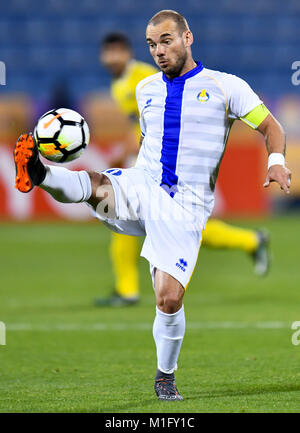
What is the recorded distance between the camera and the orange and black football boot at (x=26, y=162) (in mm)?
3814

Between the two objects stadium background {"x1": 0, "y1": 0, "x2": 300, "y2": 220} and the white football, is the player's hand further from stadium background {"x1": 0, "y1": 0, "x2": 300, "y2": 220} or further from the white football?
stadium background {"x1": 0, "y1": 0, "x2": 300, "y2": 220}

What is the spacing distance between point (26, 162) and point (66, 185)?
0.28 metres

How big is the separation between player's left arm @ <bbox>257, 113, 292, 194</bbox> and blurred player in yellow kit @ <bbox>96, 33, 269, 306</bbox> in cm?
346

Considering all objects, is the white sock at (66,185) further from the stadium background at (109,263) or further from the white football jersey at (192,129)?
the stadium background at (109,263)

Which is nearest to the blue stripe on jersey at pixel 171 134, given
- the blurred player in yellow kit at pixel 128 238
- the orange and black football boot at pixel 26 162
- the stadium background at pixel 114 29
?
the orange and black football boot at pixel 26 162

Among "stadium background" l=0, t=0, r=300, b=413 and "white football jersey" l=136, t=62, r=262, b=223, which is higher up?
"white football jersey" l=136, t=62, r=262, b=223

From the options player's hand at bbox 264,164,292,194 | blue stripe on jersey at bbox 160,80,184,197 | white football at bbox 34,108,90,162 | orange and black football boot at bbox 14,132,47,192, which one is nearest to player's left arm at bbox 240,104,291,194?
player's hand at bbox 264,164,292,194

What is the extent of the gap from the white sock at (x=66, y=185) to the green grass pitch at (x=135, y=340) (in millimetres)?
980

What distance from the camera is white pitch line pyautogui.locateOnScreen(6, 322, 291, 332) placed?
6.63 meters

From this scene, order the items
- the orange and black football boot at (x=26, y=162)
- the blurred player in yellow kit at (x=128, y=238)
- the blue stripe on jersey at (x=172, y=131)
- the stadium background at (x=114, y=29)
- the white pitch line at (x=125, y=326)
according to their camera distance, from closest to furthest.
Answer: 1. the orange and black football boot at (x=26, y=162)
2. the blue stripe on jersey at (x=172, y=131)
3. the white pitch line at (x=125, y=326)
4. the blurred player in yellow kit at (x=128, y=238)
5. the stadium background at (x=114, y=29)

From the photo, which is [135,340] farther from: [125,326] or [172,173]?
[172,173]

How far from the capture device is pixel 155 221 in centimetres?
426

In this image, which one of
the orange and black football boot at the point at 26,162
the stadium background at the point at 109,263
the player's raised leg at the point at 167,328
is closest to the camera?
the orange and black football boot at the point at 26,162

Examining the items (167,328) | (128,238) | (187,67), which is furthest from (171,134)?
(128,238)
